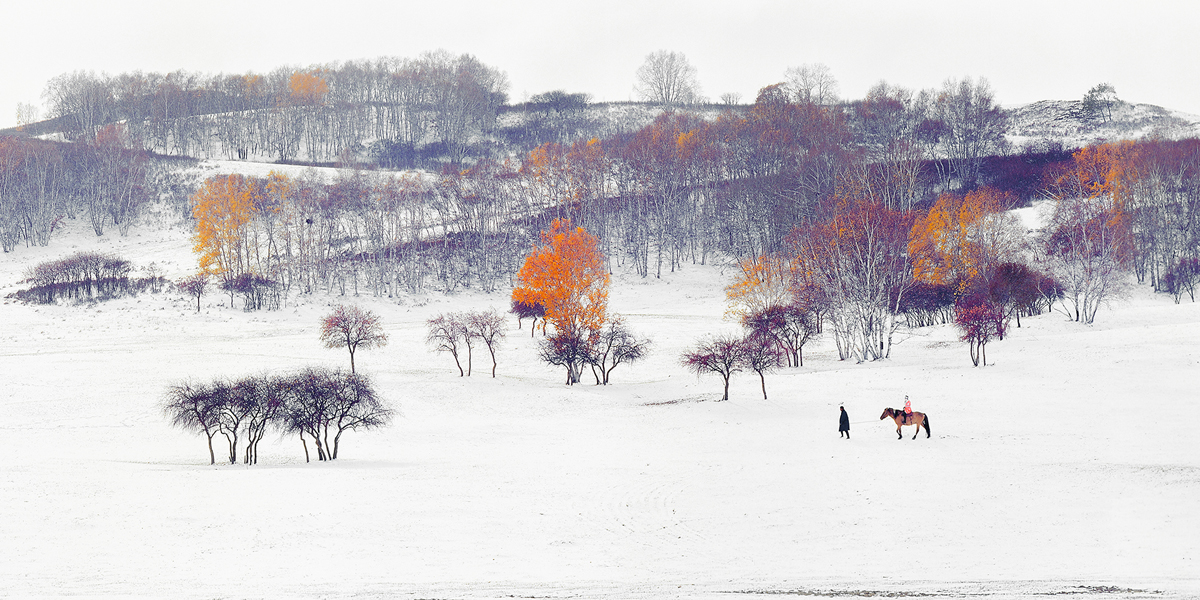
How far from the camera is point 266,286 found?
2918 inches

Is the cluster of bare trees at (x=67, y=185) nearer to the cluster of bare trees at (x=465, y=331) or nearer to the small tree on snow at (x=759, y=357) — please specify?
the cluster of bare trees at (x=465, y=331)

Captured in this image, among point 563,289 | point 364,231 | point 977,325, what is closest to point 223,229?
point 364,231

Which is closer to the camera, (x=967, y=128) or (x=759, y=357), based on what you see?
(x=759, y=357)

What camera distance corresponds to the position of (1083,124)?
118 m

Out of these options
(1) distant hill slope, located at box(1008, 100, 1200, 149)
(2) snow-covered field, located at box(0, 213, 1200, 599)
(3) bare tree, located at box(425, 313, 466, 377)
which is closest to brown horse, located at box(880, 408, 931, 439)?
(2) snow-covered field, located at box(0, 213, 1200, 599)

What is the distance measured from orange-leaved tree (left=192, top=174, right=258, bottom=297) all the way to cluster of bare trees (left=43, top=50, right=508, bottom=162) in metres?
36.1

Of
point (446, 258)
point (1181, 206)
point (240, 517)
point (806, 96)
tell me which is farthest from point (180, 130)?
point (1181, 206)

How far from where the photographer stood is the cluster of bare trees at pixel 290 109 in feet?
404

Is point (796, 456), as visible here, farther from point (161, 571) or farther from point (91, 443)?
point (91, 443)

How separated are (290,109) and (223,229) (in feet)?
185

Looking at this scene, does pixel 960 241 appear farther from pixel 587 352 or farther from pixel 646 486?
pixel 646 486

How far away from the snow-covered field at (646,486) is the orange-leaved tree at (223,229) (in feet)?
85.5

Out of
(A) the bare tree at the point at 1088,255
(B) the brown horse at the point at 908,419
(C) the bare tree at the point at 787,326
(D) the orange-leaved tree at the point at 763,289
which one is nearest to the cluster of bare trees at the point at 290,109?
(D) the orange-leaved tree at the point at 763,289

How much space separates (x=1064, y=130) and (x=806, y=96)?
3776 centimetres
